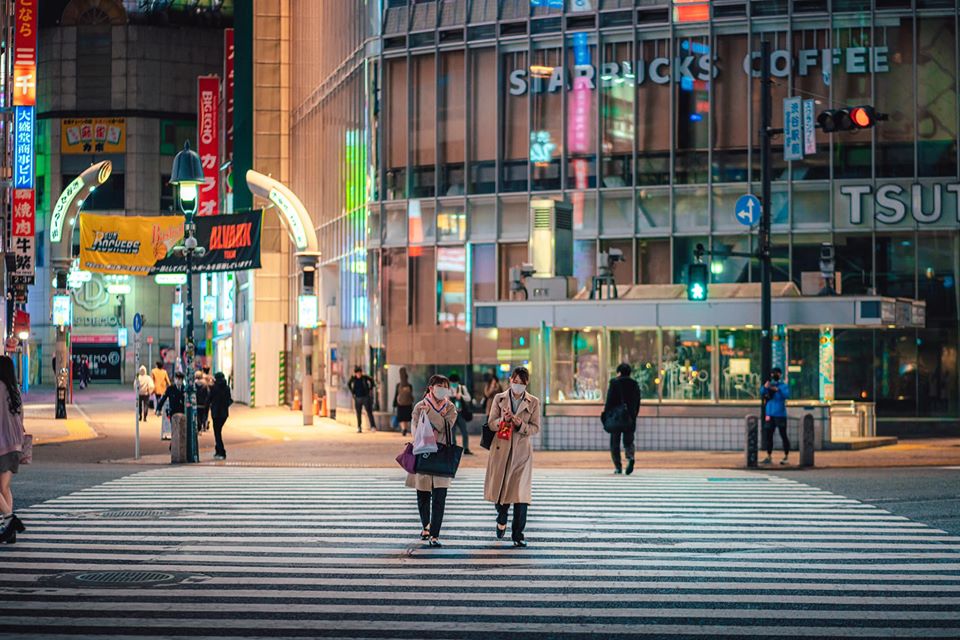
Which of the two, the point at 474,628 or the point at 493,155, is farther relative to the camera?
the point at 493,155

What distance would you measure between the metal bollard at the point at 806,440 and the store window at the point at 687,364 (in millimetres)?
5791

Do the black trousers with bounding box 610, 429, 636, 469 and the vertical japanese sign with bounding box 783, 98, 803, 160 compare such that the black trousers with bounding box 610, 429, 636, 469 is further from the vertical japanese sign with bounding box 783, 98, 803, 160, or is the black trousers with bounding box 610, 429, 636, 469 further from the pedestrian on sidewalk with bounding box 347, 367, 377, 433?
the pedestrian on sidewalk with bounding box 347, 367, 377, 433

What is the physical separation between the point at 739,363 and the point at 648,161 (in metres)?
9.94

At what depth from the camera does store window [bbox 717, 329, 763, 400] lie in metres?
32.1

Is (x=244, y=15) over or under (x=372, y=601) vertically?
over

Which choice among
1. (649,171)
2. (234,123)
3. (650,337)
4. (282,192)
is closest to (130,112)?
(234,123)

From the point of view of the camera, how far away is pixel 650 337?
32.6 m

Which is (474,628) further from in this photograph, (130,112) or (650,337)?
(130,112)

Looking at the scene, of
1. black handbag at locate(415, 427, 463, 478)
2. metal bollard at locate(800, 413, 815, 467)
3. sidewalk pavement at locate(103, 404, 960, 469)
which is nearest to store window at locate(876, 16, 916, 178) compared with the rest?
sidewalk pavement at locate(103, 404, 960, 469)

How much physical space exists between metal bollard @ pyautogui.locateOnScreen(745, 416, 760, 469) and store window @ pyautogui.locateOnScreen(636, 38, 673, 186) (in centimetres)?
1481

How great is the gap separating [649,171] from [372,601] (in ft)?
99.2

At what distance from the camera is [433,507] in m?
14.9

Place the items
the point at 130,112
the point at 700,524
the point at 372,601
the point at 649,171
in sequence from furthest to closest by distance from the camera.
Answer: the point at 130,112 < the point at 649,171 < the point at 700,524 < the point at 372,601

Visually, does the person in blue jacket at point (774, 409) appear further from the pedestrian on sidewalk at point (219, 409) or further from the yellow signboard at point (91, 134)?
the yellow signboard at point (91, 134)
